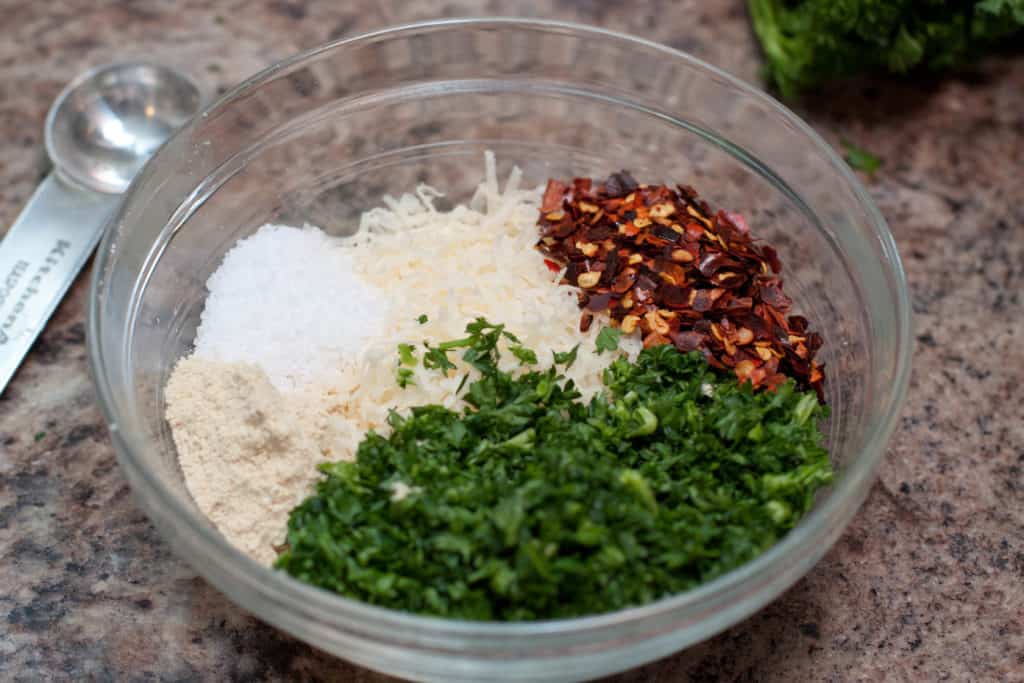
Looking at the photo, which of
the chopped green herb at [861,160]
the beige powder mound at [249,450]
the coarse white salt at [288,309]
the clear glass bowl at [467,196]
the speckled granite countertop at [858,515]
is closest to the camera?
the clear glass bowl at [467,196]

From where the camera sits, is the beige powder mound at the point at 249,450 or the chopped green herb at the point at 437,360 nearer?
the beige powder mound at the point at 249,450

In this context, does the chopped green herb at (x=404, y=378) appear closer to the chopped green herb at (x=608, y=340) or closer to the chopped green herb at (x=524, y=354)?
the chopped green herb at (x=524, y=354)

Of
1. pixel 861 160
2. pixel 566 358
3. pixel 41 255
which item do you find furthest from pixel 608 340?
pixel 41 255

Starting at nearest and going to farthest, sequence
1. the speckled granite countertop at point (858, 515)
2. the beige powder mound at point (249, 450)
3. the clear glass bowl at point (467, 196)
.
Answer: the clear glass bowl at point (467, 196) → the beige powder mound at point (249, 450) → the speckled granite countertop at point (858, 515)

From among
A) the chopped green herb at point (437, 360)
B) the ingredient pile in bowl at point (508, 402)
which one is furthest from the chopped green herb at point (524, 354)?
the chopped green herb at point (437, 360)

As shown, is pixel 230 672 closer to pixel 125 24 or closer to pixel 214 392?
pixel 214 392

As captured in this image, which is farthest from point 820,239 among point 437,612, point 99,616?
point 99,616

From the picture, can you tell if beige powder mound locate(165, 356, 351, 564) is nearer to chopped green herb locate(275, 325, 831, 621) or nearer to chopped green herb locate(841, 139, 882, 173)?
chopped green herb locate(275, 325, 831, 621)
